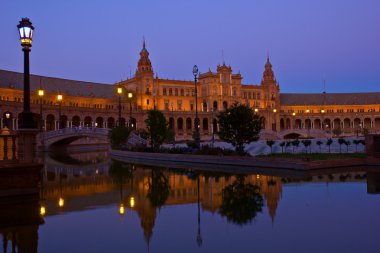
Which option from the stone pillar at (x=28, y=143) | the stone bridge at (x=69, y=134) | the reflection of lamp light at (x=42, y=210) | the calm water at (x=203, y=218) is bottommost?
the calm water at (x=203, y=218)

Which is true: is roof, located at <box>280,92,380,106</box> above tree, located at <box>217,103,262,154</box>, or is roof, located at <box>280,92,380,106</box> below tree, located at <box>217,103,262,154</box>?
above

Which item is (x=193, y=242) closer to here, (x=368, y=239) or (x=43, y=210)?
(x=368, y=239)

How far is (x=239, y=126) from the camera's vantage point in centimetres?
3681

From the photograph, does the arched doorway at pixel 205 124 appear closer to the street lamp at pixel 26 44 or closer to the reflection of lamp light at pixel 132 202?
the reflection of lamp light at pixel 132 202

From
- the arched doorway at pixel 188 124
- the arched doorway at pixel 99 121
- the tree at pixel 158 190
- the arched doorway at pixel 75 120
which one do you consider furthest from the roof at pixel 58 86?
the tree at pixel 158 190

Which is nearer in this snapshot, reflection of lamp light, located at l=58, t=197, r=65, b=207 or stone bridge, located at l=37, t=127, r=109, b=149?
reflection of lamp light, located at l=58, t=197, r=65, b=207

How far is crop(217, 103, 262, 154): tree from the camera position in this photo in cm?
3681

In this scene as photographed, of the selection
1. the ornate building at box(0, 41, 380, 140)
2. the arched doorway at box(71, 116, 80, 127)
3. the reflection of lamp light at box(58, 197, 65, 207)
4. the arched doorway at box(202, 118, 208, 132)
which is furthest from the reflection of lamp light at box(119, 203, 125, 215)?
the arched doorway at box(202, 118, 208, 132)

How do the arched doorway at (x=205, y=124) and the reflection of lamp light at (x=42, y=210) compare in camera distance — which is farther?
the arched doorway at (x=205, y=124)

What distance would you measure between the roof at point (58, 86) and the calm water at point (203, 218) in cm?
7279

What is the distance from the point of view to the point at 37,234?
1203 cm

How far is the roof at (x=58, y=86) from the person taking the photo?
89.4 m

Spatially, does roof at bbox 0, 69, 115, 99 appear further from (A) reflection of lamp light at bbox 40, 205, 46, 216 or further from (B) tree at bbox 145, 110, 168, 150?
(A) reflection of lamp light at bbox 40, 205, 46, 216

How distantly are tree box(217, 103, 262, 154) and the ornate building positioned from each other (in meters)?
40.3
